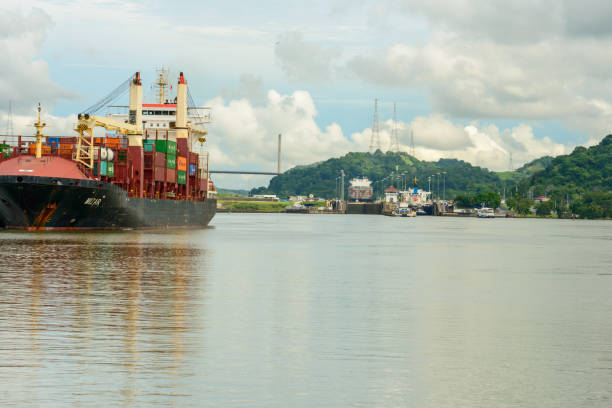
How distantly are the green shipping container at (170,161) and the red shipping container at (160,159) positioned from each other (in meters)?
0.68

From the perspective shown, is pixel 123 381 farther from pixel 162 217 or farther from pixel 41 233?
pixel 162 217

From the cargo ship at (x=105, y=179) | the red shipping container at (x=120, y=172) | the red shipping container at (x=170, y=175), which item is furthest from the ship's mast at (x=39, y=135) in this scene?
the red shipping container at (x=170, y=175)

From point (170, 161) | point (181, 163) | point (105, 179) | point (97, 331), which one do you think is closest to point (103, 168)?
point (105, 179)

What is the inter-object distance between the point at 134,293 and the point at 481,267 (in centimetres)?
2489

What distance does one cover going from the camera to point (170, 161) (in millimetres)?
96938

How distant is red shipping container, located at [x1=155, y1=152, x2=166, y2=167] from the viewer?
9312cm

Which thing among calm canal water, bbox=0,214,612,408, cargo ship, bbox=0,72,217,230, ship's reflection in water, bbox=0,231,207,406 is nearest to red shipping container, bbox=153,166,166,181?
cargo ship, bbox=0,72,217,230

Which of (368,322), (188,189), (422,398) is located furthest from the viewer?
(188,189)

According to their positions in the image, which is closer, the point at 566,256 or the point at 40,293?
the point at 40,293

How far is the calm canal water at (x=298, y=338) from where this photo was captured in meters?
13.0

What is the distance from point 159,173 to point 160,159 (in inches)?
77.1

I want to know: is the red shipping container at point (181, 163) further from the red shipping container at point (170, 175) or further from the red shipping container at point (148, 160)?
the red shipping container at point (148, 160)

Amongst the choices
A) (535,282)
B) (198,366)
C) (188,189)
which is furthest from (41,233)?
(198,366)

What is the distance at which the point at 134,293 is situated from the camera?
2752cm
